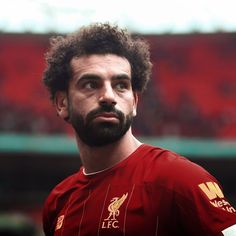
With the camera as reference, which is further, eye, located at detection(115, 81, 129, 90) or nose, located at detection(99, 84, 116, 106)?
eye, located at detection(115, 81, 129, 90)

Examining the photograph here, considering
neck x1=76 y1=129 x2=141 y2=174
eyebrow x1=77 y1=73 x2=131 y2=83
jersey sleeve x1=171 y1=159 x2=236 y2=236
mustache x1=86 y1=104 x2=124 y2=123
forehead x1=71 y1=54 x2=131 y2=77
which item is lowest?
jersey sleeve x1=171 y1=159 x2=236 y2=236

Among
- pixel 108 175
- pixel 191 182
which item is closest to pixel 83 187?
pixel 108 175

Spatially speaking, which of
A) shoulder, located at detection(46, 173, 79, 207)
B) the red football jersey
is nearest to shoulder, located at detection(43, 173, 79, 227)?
shoulder, located at detection(46, 173, 79, 207)

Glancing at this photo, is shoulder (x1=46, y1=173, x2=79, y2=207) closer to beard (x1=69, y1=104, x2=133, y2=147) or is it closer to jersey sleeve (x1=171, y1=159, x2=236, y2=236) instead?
beard (x1=69, y1=104, x2=133, y2=147)

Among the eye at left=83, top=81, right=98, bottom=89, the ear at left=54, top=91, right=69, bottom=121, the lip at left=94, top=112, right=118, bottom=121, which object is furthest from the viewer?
the ear at left=54, top=91, right=69, bottom=121

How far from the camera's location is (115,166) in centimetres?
293

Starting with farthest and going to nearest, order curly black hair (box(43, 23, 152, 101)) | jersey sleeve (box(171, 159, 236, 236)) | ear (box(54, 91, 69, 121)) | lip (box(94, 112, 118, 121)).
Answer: ear (box(54, 91, 69, 121)), curly black hair (box(43, 23, 152, 101)), lip (box(94, 112, 118, 121)), jersey sleeve (box(171, 159, 236, 236))

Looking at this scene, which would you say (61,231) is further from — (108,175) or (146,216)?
(146,216)

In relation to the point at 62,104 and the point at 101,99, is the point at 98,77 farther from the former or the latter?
the point at 62,104

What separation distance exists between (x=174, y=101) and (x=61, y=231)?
50.3 ft

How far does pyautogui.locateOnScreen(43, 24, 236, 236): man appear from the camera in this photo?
255 centimetres

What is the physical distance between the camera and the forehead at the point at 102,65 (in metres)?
2.91

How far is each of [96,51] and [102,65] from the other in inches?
5.0

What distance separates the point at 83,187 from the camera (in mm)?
3064
